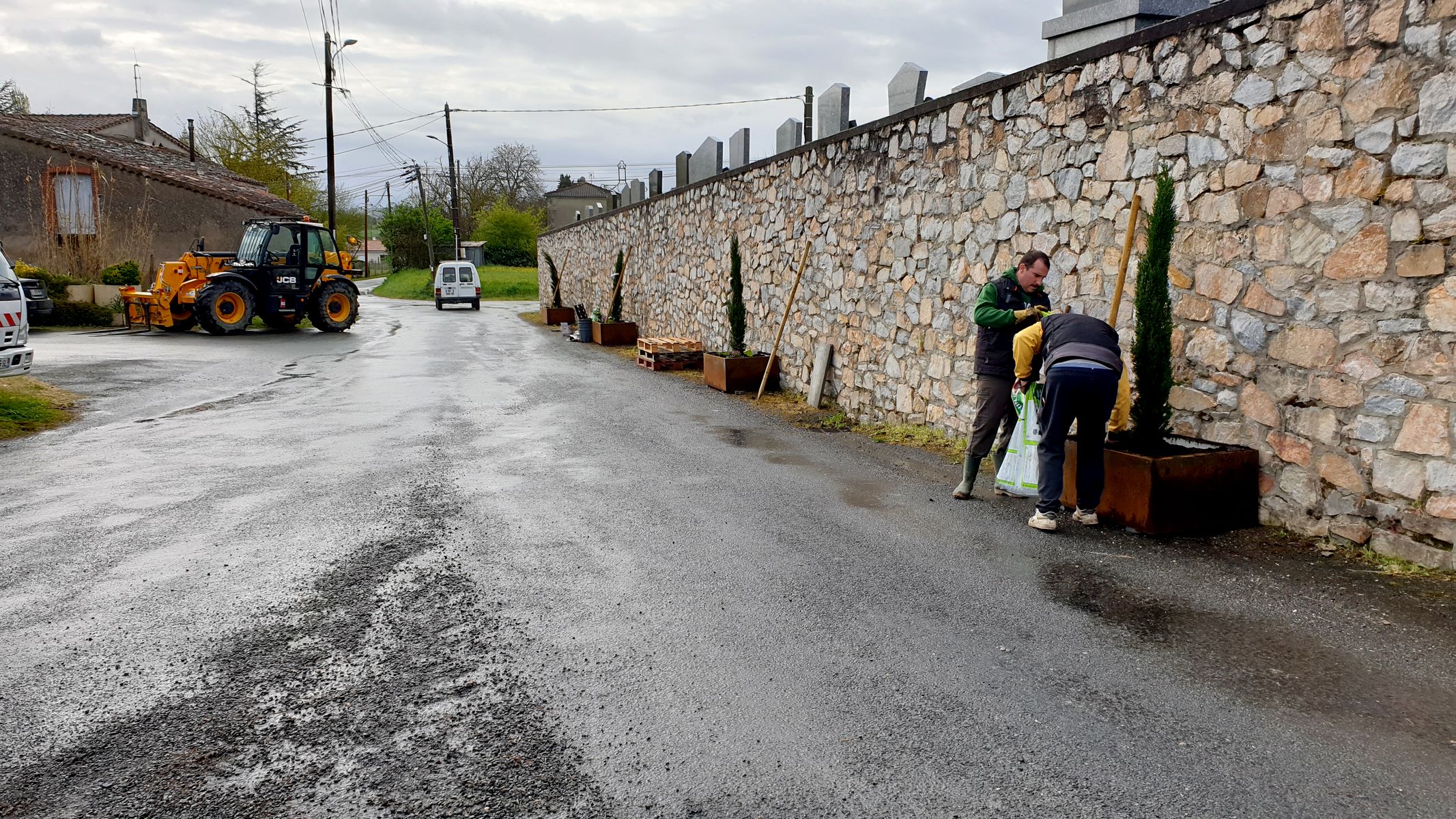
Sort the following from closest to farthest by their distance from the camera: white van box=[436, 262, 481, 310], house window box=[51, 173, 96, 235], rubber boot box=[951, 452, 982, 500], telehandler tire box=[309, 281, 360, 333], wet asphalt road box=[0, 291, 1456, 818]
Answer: wet asphalt road box=[0, 291, 1456, 818] < rubber boot box=[951, 452, 982, 500] < telehandler tire box=[309, 281, 360, 333] < house window box=[51, 173, 96, 235] < white van box=[436, 262, 481, 310]

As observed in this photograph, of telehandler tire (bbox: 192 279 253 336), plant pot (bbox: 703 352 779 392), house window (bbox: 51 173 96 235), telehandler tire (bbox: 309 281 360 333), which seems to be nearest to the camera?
plant pot (bbox: 703 352 779 392)

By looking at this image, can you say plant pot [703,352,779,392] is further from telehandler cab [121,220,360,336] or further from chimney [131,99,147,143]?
chimney [131,99,147,143]

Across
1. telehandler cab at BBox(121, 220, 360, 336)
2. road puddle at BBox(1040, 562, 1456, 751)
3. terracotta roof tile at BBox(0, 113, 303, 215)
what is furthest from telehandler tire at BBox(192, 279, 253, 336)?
road puddle at BBox(1040, 562, 1456, 751)

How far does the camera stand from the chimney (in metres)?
46.8

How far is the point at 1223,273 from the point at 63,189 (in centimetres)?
3247

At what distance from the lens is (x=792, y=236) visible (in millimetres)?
11836

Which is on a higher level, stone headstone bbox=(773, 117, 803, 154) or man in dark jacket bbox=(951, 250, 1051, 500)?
stone headstone bbox=(773, 117, 803, 154)

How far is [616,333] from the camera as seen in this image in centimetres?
1992

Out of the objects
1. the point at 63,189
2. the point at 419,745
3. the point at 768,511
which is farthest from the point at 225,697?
the point at 63,189

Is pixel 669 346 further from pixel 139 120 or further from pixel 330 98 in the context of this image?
pixel 139 120

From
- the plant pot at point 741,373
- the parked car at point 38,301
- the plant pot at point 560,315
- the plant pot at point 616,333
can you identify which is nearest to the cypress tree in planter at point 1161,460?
the plant pot at point 741,373

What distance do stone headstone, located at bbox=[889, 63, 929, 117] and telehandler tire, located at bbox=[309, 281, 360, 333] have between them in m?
16.7

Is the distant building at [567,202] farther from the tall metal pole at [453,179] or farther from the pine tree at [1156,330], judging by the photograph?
the pine tree at [1156,330]

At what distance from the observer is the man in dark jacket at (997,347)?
19.9 ft
